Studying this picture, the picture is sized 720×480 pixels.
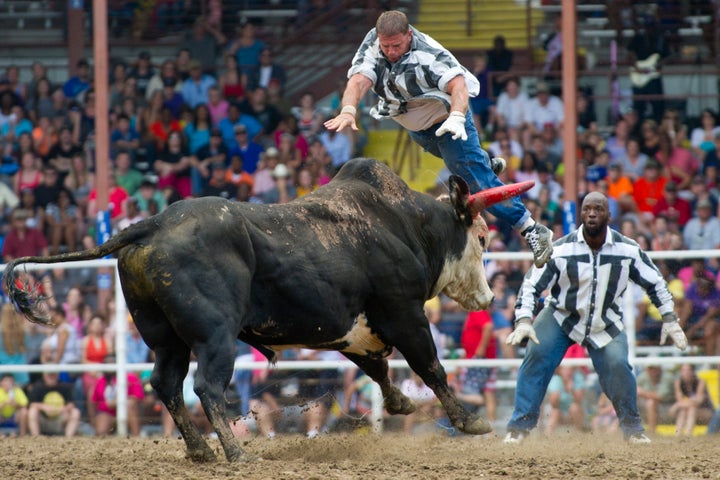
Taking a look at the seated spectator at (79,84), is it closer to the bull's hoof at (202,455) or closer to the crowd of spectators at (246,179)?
the crowd of spectators at (246,179)

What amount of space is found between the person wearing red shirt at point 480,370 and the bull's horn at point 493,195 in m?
2.77

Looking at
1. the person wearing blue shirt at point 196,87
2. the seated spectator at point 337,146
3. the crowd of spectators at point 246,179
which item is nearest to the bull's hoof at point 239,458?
the crowd of spectators at point 246,179

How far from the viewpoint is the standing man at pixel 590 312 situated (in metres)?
7.98

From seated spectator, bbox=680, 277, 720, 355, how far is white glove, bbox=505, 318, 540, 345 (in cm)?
225

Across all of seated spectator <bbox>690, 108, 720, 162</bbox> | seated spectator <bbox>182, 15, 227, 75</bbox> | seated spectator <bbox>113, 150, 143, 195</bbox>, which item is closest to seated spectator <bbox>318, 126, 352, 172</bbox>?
seated spectator <bbox>113, 150, 143, 195</bbox>

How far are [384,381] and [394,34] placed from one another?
2.07 meters

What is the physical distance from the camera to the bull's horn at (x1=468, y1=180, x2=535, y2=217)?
7141 mm

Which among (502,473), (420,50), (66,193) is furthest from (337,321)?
(66,193)

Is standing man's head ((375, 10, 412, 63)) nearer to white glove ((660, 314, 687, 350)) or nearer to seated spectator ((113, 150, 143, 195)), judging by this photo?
white glove ((660, 314, 687, 350))

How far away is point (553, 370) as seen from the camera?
26.5ft

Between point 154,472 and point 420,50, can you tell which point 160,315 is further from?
point 420,50

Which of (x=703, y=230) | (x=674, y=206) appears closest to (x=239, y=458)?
(x=703, y=230)

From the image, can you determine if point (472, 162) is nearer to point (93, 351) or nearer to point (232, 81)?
point (93, 351)

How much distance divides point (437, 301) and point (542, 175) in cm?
369
